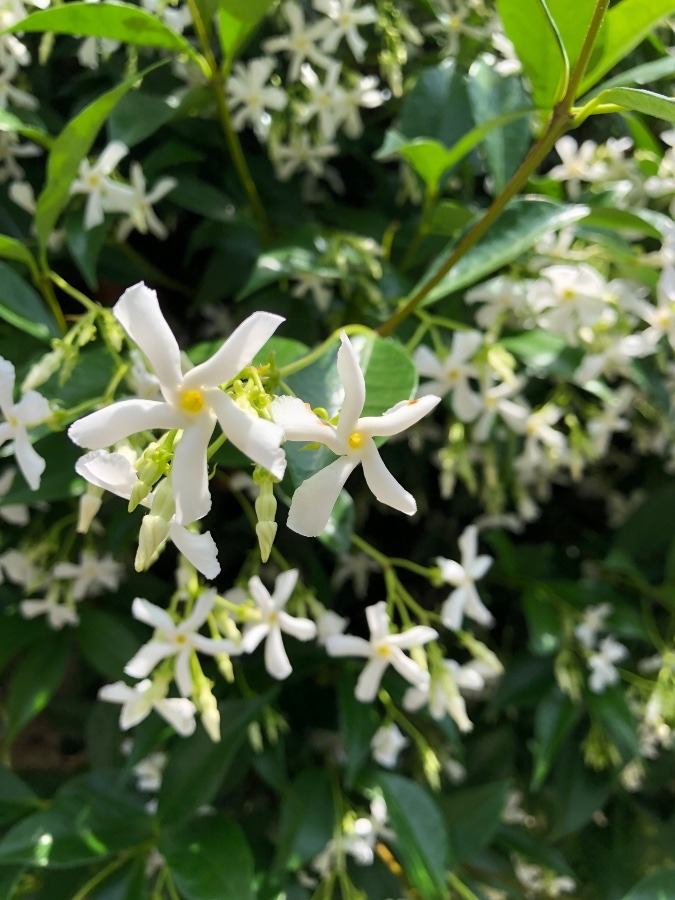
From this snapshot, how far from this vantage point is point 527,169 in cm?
48

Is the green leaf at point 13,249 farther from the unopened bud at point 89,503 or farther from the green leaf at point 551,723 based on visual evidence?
the green leaf at point 551,723

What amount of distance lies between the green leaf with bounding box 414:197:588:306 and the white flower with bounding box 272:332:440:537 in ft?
0.72

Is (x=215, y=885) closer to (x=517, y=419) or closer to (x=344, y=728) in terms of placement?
(x=344, y=728)

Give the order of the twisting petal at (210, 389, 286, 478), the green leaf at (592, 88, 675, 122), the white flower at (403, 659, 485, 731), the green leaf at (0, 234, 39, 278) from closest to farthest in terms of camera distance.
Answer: the twisting petal at (210, 389, 286, 478) < the green leaf at (592, 88, 675, 122) < the green leaf at (0, 234, 39, 278) < the white flower at (403, 659, 485, 731)

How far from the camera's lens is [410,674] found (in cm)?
59

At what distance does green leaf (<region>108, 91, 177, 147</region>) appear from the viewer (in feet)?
1.85

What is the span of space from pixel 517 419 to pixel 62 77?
0.58m

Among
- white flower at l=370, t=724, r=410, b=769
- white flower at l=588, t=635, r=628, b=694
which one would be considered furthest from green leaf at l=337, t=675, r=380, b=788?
white flower at l=588, t=635, r=628, b=694

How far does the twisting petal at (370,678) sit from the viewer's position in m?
0.63

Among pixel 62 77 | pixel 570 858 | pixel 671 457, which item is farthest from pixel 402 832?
pixel 62 77

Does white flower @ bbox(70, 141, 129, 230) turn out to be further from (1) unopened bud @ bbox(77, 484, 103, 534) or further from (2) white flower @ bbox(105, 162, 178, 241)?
(1) unopened bud @ bbox(77, 484, 103, 534)

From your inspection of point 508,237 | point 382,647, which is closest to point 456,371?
point 508,237

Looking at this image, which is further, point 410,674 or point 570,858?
point 570,858

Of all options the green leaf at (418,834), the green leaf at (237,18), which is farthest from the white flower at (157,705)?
the green leaf at (237,18)
